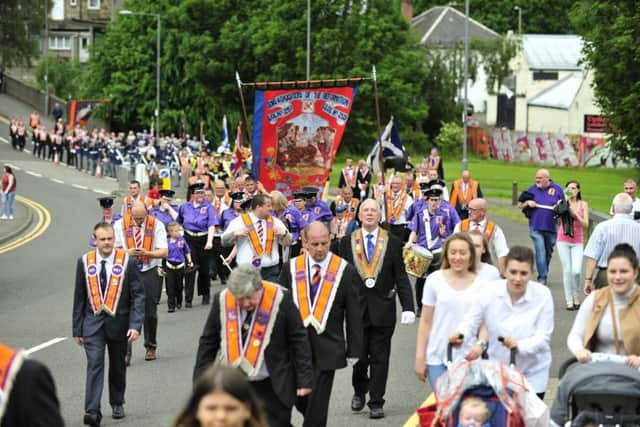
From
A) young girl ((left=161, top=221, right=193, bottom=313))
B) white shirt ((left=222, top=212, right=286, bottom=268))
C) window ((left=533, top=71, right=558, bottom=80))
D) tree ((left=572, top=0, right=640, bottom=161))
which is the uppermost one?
window ((left=533, top=71, right=558, bottom=80))

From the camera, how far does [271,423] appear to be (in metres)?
9.60

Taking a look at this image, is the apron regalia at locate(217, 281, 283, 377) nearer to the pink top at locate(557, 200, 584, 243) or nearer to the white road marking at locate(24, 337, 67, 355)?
the white road marking at locate(24, 337, 67, 355)

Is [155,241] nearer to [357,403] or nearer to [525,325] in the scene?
[357,403]

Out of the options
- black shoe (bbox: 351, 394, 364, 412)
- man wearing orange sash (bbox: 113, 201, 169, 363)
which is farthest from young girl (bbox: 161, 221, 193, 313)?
black shoe (bbox: 351, 394, 364, 412)

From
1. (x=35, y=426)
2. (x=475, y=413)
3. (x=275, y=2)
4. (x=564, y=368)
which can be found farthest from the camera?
(x=275, y=2)

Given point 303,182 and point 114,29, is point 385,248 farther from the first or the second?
point 114,29

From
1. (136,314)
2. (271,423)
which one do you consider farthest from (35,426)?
(136,314)

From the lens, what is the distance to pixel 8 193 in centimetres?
4238

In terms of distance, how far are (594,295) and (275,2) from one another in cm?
6698

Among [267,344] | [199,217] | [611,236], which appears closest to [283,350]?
[267,344]

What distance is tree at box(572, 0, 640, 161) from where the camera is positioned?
46.3 metres

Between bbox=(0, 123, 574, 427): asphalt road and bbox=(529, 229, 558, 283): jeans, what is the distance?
41 cm

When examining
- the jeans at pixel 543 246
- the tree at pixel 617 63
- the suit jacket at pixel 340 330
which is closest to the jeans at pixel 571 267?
the jeans at pixel 543 246

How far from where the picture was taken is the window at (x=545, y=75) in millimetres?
105681
